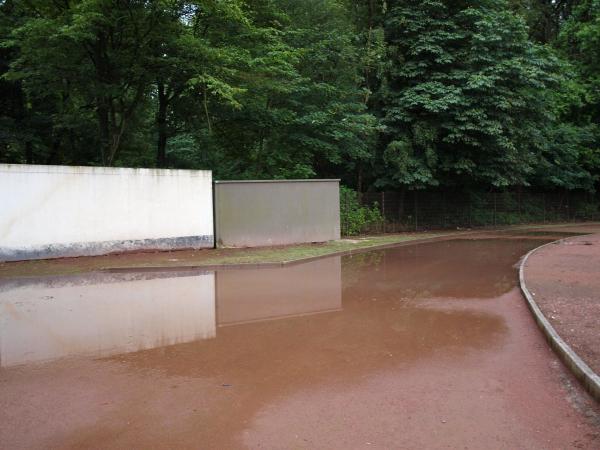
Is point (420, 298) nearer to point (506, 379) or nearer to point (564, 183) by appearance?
point (506, 379)

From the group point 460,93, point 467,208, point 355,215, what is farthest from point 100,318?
point 467,208

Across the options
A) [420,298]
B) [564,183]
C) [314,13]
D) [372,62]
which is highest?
[314,13]

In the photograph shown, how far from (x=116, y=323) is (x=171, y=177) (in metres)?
8.88

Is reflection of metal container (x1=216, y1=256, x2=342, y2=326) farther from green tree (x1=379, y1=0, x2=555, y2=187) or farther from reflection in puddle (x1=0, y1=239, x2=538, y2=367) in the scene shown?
green tree (x1=379, y1=0, x2=555, y2=187)

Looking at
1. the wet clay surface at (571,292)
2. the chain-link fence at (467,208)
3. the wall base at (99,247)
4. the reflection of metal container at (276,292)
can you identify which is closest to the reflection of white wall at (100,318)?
the reflection of metal container at (276,292)

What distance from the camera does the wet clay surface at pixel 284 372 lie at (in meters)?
4.22

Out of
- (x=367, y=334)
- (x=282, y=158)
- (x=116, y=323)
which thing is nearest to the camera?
(x=367, y=334)

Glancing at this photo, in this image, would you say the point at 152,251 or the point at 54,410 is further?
the point at 152,251

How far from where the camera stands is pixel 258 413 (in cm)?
458

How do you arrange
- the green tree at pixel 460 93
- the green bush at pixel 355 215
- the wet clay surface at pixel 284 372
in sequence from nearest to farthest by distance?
1. the wet clay surface at pixel 284 372
2. the green bush at pixel 355 215
3. the green tree at pixel 460 93

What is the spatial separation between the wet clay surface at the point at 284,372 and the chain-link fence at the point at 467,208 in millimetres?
13281

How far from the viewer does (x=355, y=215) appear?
2222cm

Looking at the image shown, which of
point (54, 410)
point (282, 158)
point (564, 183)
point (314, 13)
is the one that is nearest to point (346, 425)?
point (54, 410)

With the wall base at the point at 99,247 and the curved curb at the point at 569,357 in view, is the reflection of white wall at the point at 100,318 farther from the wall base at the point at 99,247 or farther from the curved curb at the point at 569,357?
the curved curb at the point at 569,357
